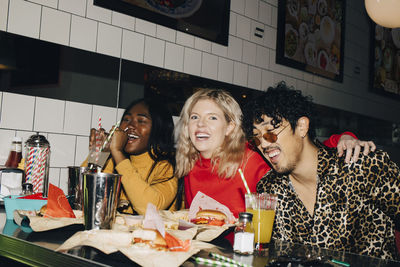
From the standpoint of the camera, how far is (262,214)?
1.36 meters

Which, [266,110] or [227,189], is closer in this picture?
[266,110]

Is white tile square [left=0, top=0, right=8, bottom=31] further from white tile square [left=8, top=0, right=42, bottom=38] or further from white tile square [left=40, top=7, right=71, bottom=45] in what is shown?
white tile square [left=40, top=7, right=71, bottom=45]

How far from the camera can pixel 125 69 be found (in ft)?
8.86

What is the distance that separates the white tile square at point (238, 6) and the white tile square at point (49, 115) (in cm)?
177

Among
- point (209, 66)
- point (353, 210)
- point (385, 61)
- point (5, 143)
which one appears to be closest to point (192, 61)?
point (209, 66)

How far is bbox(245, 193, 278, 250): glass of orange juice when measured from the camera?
131 centimetres

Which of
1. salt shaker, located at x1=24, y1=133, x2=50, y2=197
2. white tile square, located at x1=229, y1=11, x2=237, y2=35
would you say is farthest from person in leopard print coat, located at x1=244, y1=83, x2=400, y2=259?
white tile square, located at x1=229, y1=11, x2=237, y2=35

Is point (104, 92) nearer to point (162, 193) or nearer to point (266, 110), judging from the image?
point (162, 193)

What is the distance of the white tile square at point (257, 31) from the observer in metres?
3.55

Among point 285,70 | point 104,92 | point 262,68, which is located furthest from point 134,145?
point 285,70

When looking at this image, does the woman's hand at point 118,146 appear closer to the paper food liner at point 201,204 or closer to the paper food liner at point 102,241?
the paper food liner at point 201,204

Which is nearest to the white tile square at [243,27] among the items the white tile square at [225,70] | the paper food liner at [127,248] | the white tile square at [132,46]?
the white tile square at [225,70]

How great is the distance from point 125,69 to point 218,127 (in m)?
0.88

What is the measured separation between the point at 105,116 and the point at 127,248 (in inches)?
69.8
